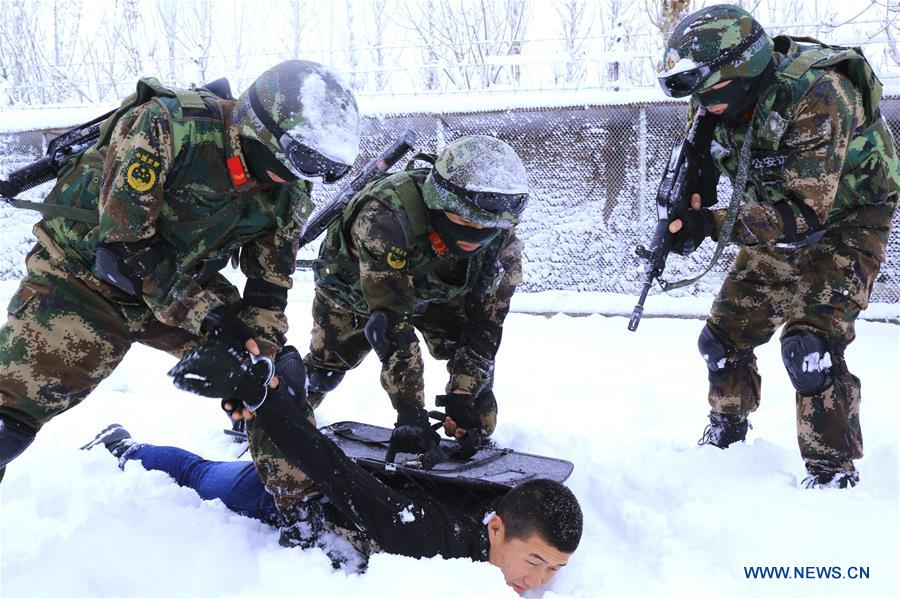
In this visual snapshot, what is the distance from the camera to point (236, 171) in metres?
2.67

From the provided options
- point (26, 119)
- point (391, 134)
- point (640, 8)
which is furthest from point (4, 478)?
point (640, 8)

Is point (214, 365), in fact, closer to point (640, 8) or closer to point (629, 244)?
point (629, 244)

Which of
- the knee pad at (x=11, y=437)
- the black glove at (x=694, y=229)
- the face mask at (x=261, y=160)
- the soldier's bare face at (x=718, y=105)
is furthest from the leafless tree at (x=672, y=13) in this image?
the knee pad at (x=11, y=437)

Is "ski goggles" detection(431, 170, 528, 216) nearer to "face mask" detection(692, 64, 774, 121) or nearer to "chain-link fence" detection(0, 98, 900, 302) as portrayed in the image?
"face mask" detection(692, 64, 774, 121)

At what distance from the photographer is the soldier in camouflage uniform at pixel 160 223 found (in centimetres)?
246

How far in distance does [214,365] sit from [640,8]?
438 inches

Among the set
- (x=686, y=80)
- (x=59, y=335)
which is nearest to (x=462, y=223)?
(x=686, y=80)

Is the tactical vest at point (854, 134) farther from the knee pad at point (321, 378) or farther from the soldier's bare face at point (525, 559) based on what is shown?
the knee pad at point (321, 378)

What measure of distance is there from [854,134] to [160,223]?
253 cm

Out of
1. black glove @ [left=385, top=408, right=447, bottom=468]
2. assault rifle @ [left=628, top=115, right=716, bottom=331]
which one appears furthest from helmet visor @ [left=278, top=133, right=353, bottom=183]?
assault rifle @ [left=628, top=115, right=716, bottom=331]

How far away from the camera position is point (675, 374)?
507 centimetres

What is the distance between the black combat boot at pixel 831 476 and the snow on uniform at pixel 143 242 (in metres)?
2.02

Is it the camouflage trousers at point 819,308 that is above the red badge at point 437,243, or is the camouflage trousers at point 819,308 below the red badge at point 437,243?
below

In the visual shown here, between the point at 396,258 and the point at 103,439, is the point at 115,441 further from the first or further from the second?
the point at 396,258
